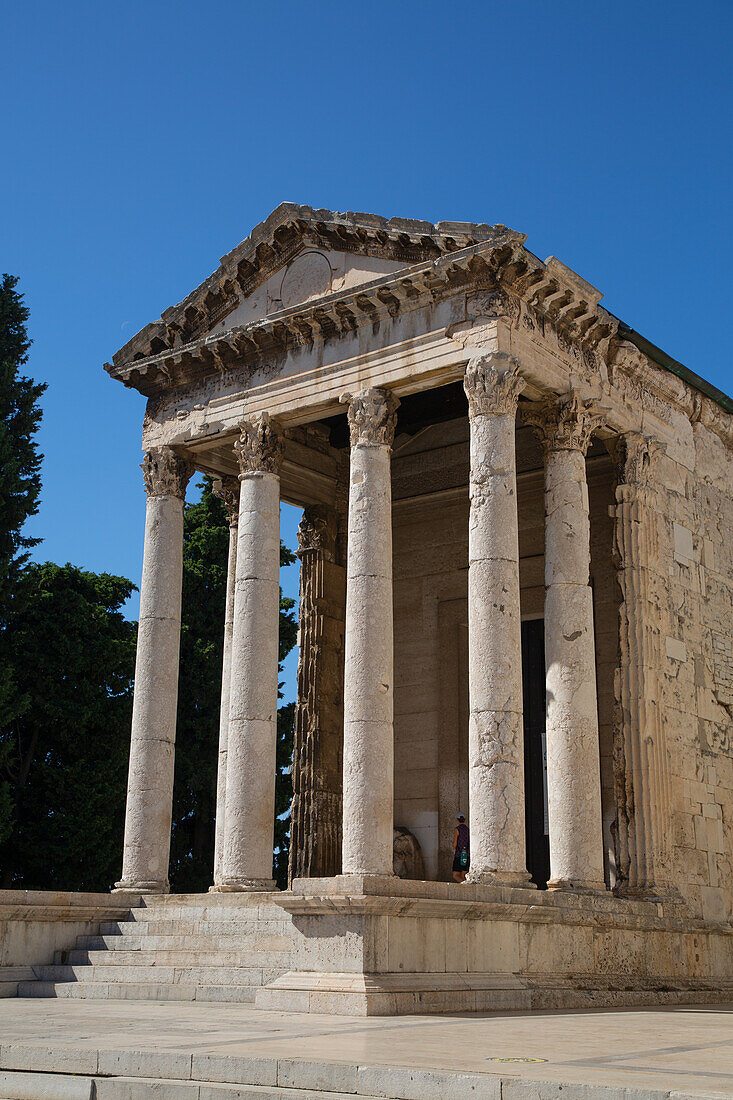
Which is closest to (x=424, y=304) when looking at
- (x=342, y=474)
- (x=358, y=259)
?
(x=358, y=259)

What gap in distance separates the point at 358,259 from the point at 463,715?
29.7ft

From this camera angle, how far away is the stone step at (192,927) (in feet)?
53.5

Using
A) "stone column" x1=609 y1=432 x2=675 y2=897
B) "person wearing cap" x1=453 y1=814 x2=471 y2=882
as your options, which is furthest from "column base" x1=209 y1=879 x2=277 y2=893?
"stone column" x1=609 y1=432 x2=675 y2=897

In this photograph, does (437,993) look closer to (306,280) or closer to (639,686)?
(639,686)

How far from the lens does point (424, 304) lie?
18656mm

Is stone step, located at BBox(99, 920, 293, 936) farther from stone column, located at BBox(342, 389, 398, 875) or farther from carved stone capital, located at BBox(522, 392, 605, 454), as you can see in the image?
carved stone capital, located at BBox(522, 392, 605, 454)

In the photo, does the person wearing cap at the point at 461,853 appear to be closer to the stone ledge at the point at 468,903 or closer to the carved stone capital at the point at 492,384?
the stone ledge at the point at 468,903

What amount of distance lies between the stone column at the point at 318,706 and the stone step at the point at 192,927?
4714 mm

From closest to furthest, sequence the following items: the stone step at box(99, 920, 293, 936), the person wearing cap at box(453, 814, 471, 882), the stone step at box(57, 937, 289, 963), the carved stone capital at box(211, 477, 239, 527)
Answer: the stone step at box(57, 937, 289, 963), the stone step at box(99, 920, 293, 936), the person wearing cap at box(453, 814, 471, 882), the carved stone capital at box(211, 477, 239, 527)

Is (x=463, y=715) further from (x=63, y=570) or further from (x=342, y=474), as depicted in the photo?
(x=63, y=570)

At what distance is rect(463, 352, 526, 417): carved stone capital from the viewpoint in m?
17.5

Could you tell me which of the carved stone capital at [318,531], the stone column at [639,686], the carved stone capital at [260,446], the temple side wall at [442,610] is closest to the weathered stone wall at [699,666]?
the stone column at [639,686]

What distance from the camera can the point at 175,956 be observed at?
1669 centimetres

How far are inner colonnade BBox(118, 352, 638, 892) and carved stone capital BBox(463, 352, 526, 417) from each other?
0.02m
